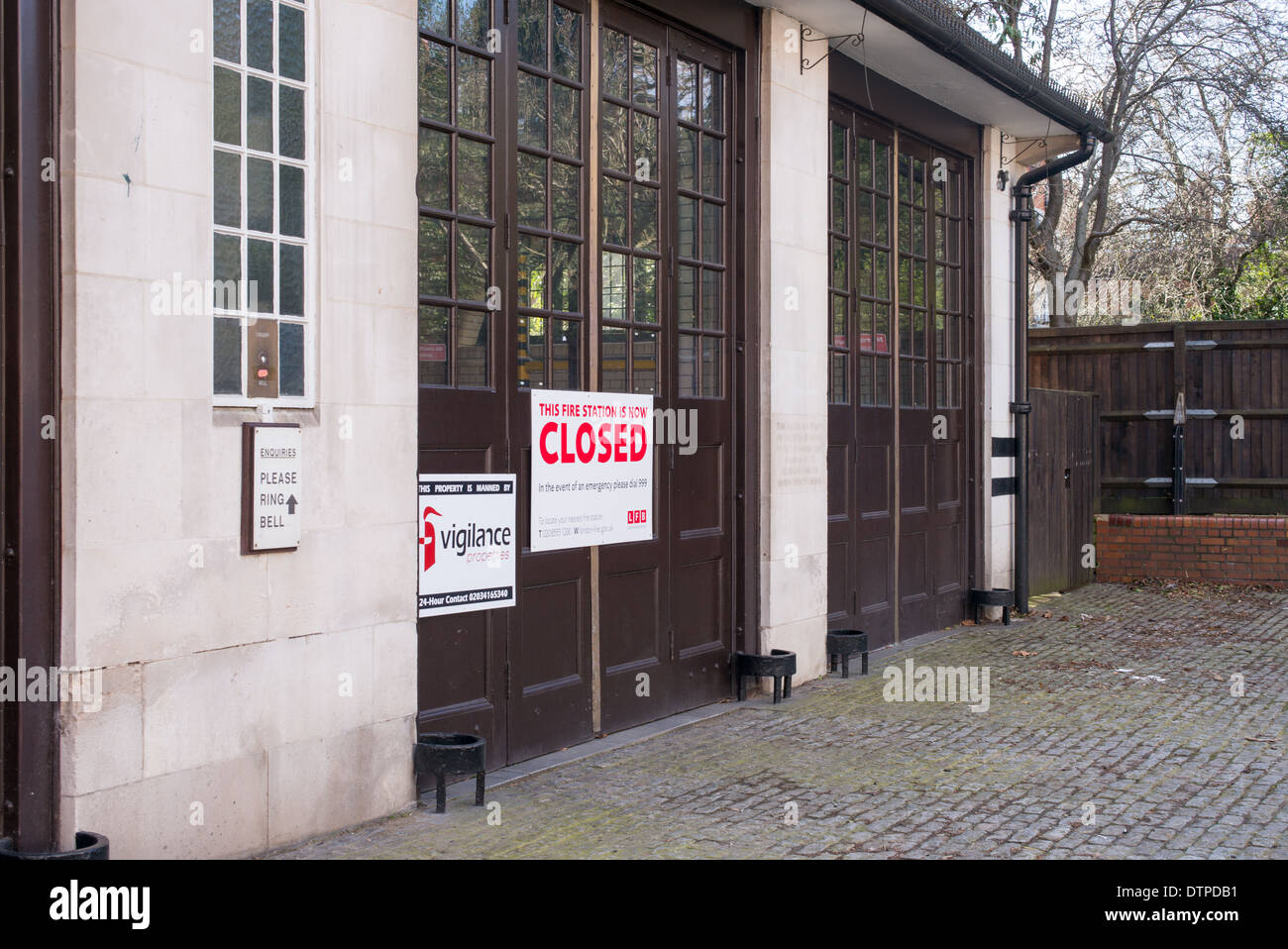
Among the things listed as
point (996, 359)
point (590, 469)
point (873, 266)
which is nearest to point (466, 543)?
point (590, 469)

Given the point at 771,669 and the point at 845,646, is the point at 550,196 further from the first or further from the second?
the point at 845,646

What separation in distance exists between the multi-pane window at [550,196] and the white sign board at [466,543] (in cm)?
67

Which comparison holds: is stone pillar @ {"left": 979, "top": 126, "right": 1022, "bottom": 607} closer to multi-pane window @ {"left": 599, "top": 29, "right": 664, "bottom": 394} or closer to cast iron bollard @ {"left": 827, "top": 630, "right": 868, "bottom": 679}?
cast iron bollard @ {"left": 827, "top": 630, "right": 868, "bottom": 679}

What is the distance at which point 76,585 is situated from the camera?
168 inches

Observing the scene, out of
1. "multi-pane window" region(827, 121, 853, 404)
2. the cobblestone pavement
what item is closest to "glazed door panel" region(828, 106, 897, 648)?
"multi-pane window" region(827, 121, 853, 404)

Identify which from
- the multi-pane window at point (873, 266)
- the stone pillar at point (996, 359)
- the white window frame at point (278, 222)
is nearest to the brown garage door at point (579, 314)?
the white window frame at point (278, 222)

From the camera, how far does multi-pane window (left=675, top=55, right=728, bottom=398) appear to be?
7789mm

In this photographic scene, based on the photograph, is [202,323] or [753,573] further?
[753,573]

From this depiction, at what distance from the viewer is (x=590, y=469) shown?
6969 millimetres

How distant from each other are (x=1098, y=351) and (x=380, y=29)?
37.1 ft

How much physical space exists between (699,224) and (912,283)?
136 inches

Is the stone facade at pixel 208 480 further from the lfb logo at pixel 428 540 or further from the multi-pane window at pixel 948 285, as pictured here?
the multi-pane window at pixel 948 285

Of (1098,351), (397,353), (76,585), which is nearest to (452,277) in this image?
(397,353)

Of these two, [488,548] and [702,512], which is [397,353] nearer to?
[488,548]
